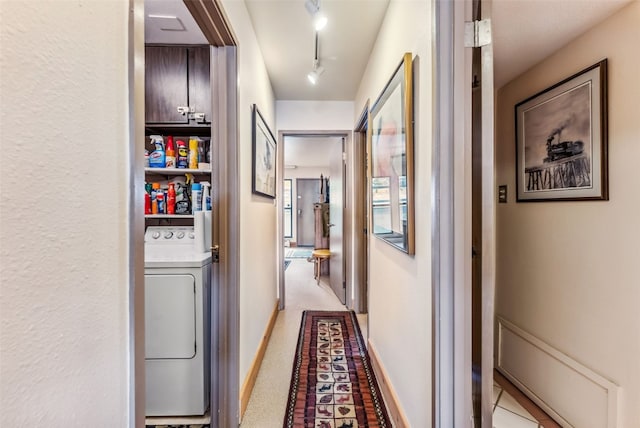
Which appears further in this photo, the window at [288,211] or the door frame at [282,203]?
the window at [288,211]

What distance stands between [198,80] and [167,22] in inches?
14.5

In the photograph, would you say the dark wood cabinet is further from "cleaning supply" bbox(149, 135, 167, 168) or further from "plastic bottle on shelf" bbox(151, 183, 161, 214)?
"plastic bottle on shelf" bbox(151, 183, 161, 214)

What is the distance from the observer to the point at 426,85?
1175 millimetres

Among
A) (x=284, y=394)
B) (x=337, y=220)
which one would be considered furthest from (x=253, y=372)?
(x=337, y=220)

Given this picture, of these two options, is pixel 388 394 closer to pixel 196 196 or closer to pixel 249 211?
pixel 249 211

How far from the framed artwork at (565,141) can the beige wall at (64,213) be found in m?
1.93

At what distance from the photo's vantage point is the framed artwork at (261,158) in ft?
6.60

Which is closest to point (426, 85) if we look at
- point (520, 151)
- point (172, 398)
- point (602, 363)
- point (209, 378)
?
point (520, 151)

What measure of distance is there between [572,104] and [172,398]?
269 cm

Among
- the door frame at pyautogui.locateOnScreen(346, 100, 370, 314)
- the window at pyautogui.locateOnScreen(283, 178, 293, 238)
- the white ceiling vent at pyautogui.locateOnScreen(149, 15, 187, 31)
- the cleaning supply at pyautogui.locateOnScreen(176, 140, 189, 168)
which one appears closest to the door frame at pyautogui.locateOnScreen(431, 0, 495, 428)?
the white ceiling vent at pyautogui.locateOnScreen(149, 15, 187, 31)

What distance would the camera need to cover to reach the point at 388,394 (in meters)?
1.70

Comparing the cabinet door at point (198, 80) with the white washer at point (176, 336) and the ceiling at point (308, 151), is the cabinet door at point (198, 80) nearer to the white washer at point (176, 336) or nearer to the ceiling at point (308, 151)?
the white washer at point (176, 336)

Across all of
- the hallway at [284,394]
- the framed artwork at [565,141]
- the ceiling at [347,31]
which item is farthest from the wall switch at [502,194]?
the hallway at [284,394]

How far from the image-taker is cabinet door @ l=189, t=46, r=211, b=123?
208cm
